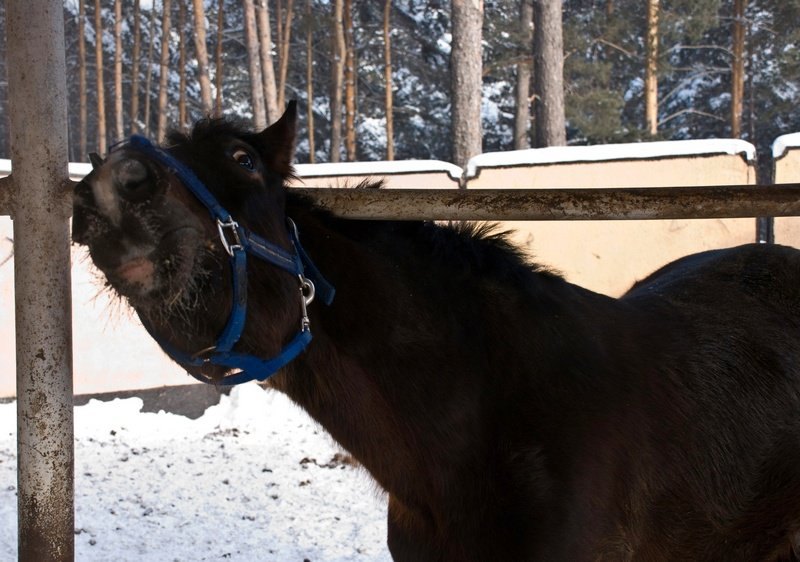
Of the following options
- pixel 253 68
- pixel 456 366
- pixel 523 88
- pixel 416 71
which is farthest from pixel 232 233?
pixel 416 71

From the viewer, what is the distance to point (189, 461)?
6148 mm

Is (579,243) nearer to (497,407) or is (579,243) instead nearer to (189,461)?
(189,461)

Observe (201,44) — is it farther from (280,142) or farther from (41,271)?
(280,142)

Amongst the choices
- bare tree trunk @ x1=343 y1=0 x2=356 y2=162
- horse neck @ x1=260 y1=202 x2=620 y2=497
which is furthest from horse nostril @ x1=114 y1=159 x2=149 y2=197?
bare tree trunk @ x1=343 y1=0 x2=356 y2=162

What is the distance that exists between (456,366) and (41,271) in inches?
56.0

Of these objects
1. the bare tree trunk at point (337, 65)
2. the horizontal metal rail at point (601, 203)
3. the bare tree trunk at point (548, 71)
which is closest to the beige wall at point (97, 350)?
the horizontal metal rail at point (601, 203)

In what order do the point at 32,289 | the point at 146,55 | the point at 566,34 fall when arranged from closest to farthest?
the point at 32,289 → the point at 566,34 → the point at 146,55

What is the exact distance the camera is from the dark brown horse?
6.40 ft

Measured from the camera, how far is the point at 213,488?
560 centimetres

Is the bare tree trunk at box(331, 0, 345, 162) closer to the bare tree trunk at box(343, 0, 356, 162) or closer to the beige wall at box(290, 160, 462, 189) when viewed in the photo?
the bare tree trunk at box(343, 0, 356, 162)

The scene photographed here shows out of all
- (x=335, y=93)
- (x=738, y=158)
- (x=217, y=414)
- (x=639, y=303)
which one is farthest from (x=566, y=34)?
(x=639, y=303)

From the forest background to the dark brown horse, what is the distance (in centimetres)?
1666

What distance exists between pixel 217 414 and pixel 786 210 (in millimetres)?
5547

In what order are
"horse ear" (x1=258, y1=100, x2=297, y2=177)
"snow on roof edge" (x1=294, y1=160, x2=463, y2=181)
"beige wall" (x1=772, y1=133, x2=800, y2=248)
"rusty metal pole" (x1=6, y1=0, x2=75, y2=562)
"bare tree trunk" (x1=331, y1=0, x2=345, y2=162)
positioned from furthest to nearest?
"bare tree trunk" (x1=331, y1=0, x2=345, y2=162), "snow on roof edge" (x1=294, y1=160, x2=463, y2=181), "beige wall" (x1=772, y1=133, x2=800, y2=248), "rusty metal pole" (x1=6, y1=0, x2=75, y2=562), "horse ear" (x1=258, y1=100, x2=297, y2=177)
